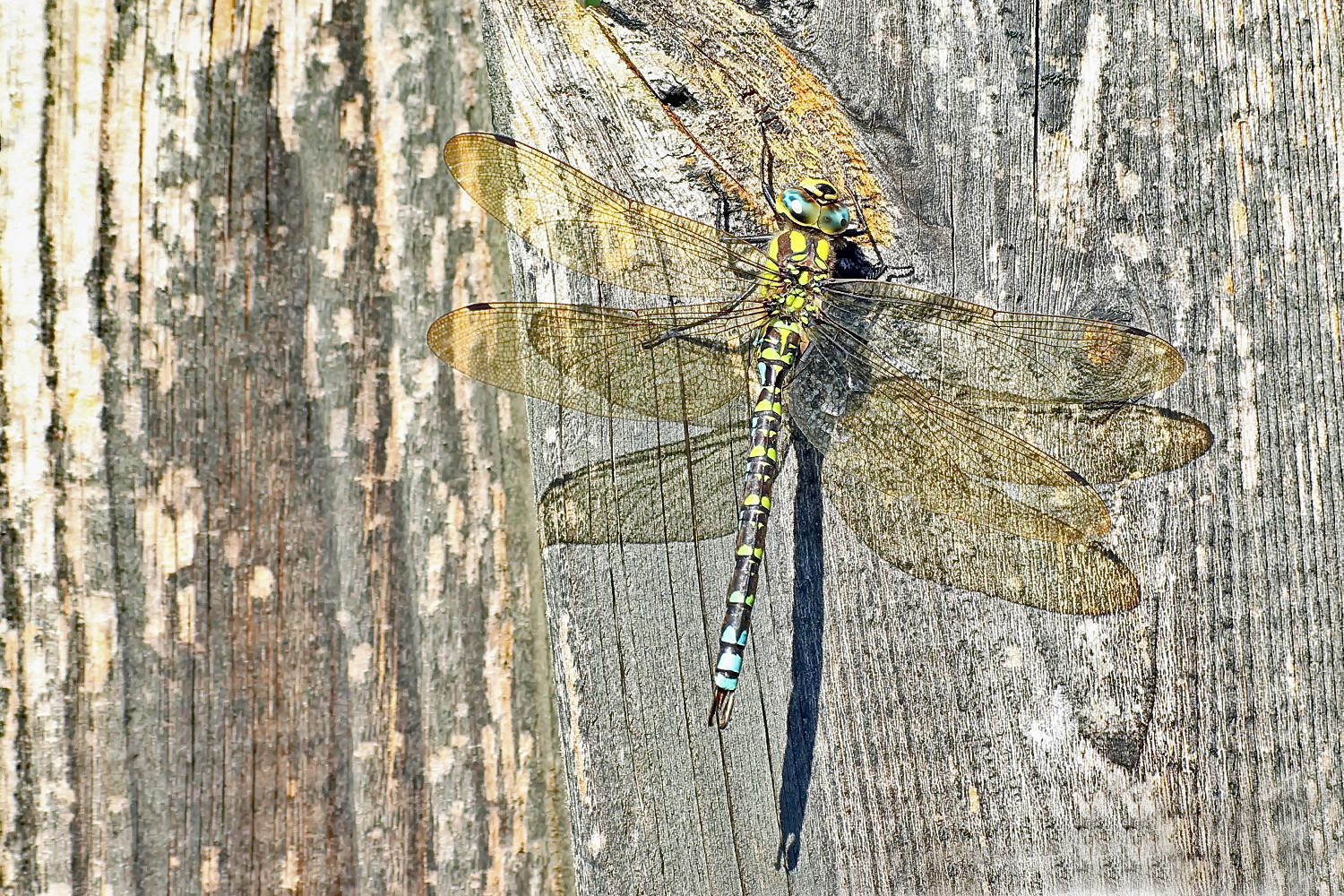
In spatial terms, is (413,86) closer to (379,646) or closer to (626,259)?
(626,259)

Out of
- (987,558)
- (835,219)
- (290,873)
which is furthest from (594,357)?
(290,873)

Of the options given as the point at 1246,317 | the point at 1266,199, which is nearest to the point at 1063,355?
the point at 1246,317

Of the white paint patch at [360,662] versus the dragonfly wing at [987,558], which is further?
the white paint patch at [360,662]

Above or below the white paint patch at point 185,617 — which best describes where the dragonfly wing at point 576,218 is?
above

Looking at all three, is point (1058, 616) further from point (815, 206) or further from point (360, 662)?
point (360, 662)

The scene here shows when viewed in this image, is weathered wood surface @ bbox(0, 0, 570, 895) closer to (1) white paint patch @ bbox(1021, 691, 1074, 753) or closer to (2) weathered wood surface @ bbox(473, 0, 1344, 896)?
(2) weathered wood surface @ bbox(473, 0, 1344, 896)

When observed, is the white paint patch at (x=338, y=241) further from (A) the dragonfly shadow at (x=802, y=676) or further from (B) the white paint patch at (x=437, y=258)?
(A) the dragonfly shadow at (x=802, y=676)

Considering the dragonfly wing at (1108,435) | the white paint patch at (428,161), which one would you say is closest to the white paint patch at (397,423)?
the white paint patch at (428,161)
